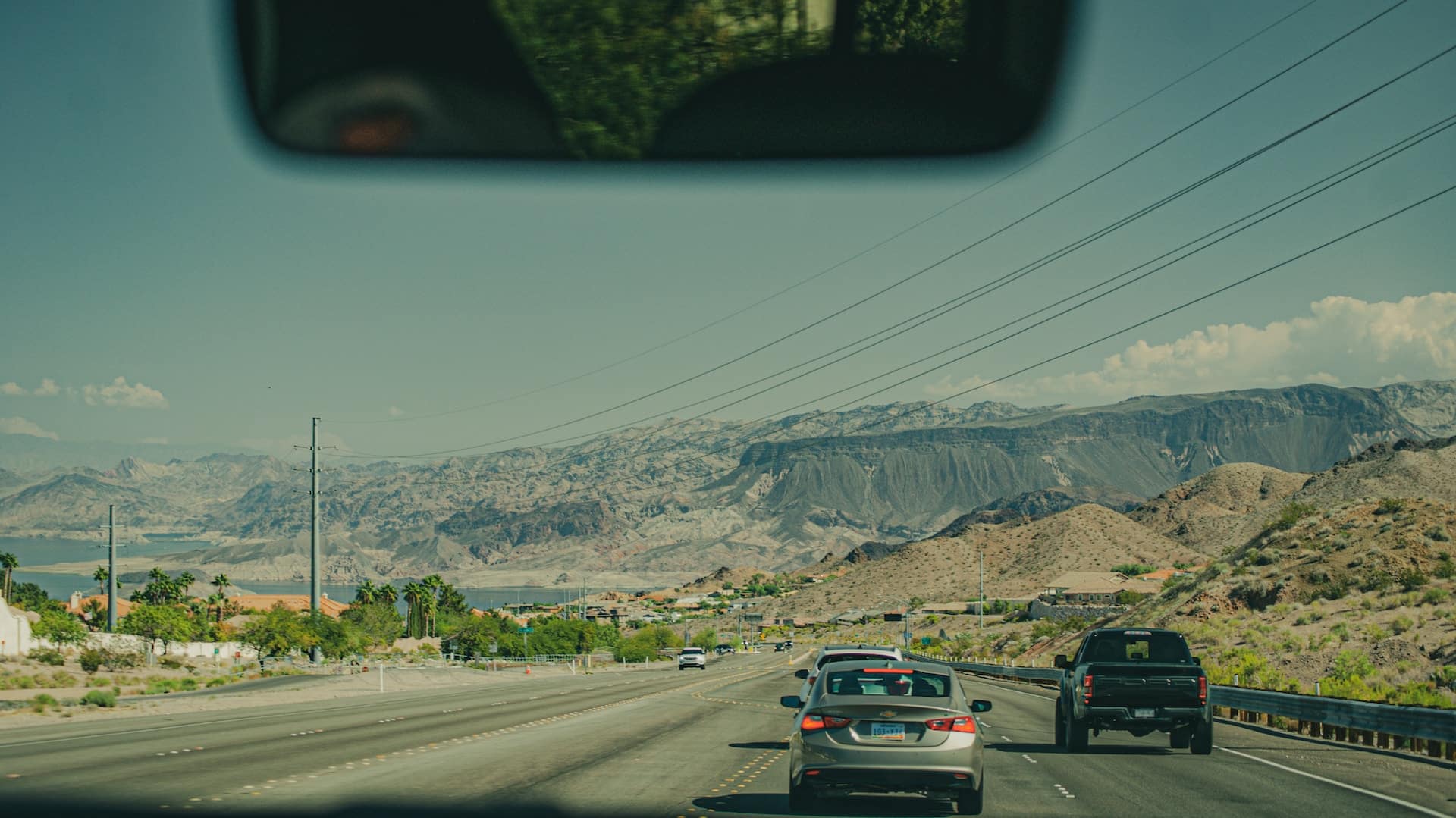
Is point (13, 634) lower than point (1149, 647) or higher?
lower

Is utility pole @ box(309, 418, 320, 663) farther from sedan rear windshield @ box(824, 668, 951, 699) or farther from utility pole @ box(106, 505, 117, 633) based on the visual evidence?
sedan rear windshield @ box(824, 668, 951, 699)

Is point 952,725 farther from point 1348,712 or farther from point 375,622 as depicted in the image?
point 375,622

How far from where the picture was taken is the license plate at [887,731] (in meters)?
14.3

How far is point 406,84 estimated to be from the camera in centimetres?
750

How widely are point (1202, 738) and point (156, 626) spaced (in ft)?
274

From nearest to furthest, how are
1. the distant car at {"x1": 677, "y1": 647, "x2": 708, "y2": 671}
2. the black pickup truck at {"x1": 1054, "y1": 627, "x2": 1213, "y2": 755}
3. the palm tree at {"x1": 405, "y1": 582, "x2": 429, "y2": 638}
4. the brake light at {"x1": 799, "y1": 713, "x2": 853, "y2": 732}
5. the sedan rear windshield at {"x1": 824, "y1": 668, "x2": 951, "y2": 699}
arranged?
the brake light at {"x1": 799, "y1": 713, "x2": 853, "y2": 732}
the sedan rear windshield at {"x1": 824, "y1": 668, "x2": 951, "y2": 699}
the black pickup truck at {"x1": 1054, "y1": 627, "x2": 1213, "y2": 755}
the distant car at {"x1": 677, "y1": 647, "x2": 708, "y2": 671}
the palm tree at {"x1": 405, "y1": 582, "x2": 429, "y2": 638}

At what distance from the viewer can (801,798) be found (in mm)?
14727

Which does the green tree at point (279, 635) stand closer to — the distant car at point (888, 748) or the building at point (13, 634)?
the building at point (13, 634)

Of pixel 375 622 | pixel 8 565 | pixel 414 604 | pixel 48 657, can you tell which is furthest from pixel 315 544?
pixel 414 604

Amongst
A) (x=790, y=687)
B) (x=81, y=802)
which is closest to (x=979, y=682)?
(x=790, y=687)

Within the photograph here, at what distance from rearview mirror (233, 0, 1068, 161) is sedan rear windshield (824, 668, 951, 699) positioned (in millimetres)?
8095

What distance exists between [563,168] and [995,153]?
3179 mm

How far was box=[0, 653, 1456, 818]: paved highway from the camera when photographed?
50.2 ft

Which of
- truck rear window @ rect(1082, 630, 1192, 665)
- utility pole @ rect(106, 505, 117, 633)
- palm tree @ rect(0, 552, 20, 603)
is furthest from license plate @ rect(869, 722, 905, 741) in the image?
palm tree @ rect(0, 552, 20, 603)
